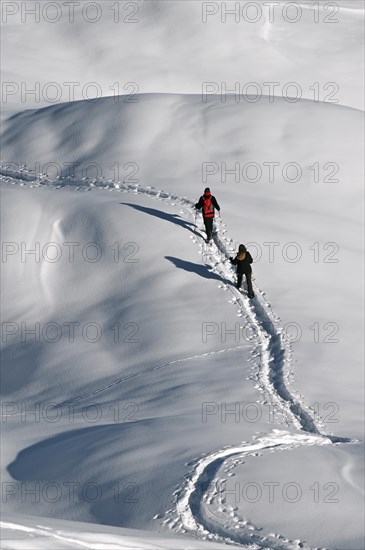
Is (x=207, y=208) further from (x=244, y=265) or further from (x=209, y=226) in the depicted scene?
(x=244, y=265)

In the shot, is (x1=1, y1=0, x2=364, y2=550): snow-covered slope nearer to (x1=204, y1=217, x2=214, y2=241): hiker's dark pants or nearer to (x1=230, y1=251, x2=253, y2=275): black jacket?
(x1=204, y1=217, x2=214, y2=241): hiker's dark pants

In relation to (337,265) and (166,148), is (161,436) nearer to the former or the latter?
(337,265)

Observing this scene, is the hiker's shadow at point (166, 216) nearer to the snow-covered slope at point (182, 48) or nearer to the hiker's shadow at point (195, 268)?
the hiker's shadow at point (195, 268)

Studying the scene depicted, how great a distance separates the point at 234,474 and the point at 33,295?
29.6 feet

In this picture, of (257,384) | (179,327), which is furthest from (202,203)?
(257,384)

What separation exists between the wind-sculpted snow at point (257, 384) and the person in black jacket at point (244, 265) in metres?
0.28

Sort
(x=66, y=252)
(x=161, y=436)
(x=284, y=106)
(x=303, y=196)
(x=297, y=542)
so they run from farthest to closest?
(x=284, y=106)
(x=303, y=196)
(x=66, y=252)
(x=161, y=436)
(x=297, y=542)

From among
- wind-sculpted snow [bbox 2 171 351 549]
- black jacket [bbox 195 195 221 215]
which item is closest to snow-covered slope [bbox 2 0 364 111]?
wind-sculpted snow [bbox 2 171 351 549]

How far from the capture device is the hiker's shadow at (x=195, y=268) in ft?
65.0

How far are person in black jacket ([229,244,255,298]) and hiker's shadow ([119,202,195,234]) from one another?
2128 millimetres

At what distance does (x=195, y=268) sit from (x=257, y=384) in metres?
4.36

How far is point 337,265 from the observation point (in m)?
20.7

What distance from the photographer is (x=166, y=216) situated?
21.2 metres

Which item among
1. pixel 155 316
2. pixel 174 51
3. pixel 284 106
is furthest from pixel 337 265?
pixel 174 51
